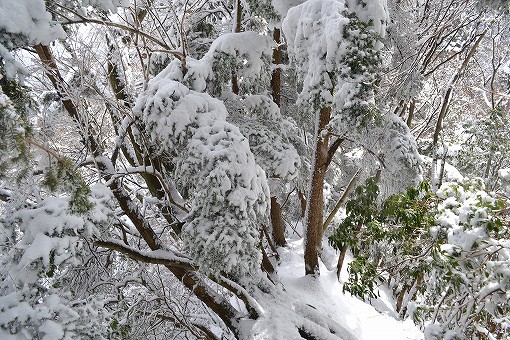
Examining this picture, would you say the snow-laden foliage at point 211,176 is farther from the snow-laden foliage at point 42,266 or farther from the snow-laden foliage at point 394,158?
the snow-laden foliage at point 394,158

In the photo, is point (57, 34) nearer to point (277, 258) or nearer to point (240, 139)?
point (240, 139)

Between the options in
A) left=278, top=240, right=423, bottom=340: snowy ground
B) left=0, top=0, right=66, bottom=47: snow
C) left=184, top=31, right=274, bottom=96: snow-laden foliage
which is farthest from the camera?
left=278, top=240, right=423, bottom=340: snowy ground

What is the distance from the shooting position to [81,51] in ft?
15.0

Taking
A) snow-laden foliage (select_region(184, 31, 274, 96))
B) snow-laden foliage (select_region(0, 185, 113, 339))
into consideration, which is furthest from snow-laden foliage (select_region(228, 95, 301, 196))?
snow-laden foliage (select_region(0, 185, 113, 339))

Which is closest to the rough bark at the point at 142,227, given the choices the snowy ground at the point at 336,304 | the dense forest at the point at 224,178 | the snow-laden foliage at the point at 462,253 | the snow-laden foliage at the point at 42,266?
the dense forest at the point at 224,178

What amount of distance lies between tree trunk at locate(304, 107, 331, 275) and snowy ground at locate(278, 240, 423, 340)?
0.97 ft

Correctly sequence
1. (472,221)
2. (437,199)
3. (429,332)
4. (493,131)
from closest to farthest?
(472,221) < (429,332) < (437,199) < (493,131)

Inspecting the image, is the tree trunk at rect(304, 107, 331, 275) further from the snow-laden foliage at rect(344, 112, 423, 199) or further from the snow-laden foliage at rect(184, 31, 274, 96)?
the snow-laden foliage at rect(184, 31, 274, 96)

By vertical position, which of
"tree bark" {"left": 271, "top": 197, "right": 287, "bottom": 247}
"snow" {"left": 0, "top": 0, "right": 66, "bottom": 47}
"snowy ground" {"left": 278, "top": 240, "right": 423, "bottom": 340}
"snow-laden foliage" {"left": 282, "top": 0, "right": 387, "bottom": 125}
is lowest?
"snowy ground" {"left": 278, "top": 240, "right": 423, "bottom": 340}

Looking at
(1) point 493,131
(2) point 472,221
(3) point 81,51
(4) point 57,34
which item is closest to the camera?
(4) point 57,34

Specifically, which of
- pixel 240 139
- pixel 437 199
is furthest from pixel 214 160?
pixel 437 199

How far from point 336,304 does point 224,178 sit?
3797 mm

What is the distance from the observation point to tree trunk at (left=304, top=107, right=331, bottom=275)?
5.43 m

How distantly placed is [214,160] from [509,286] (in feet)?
8.41
